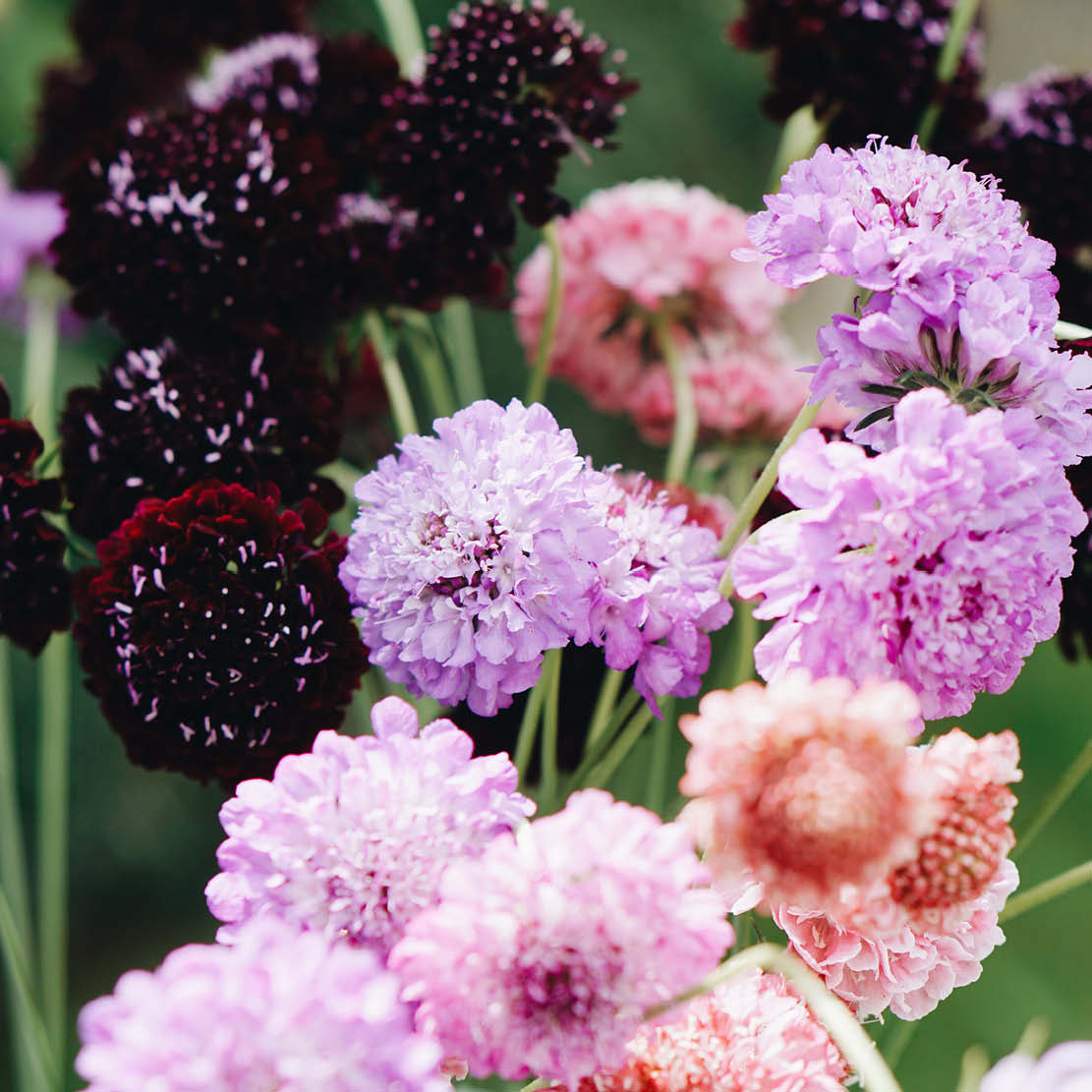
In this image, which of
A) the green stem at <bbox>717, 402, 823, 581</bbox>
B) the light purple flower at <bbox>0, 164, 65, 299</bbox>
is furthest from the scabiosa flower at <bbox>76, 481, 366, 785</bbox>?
the light purple flower at <bbox>0, 164, 65, 299</bbox>

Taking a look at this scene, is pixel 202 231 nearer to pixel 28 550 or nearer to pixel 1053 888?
pixel 28 550

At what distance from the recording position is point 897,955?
317 millimetres

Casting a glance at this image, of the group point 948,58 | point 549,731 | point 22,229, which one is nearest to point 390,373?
point 549,731

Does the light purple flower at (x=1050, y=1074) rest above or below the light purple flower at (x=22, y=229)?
below

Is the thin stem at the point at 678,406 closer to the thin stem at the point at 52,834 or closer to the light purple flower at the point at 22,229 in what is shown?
the thin stem at the point at 52,834

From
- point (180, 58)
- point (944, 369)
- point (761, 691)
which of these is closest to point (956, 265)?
point (944, 369)

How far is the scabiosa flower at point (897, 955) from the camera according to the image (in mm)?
306

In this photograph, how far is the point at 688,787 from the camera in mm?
234

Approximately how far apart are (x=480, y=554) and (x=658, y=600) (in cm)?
6

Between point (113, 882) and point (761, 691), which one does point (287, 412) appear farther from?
point (113, 882)

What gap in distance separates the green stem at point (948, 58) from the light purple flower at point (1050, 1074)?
38 cm

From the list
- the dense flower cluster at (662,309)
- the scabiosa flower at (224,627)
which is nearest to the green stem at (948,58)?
the dense flower cluster at (662,309)

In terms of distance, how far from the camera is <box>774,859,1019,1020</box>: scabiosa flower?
306 mm

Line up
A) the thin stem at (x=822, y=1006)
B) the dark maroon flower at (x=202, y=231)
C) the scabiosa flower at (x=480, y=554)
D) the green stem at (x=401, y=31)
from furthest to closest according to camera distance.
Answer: the green stem at (x=401, y=31), the dark maroon flower at (x=202, y=231), the scabiosa flower at (x=480, y=554), the thin stem at (x=822, y=1006)
